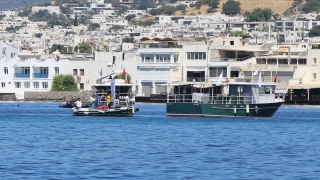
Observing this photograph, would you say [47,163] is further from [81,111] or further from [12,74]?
[12,74]

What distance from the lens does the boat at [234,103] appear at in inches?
2876

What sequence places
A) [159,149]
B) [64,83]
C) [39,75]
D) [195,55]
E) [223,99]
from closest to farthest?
[159,149]
[223,99]
[195,55]
[64,83]
[39,75]

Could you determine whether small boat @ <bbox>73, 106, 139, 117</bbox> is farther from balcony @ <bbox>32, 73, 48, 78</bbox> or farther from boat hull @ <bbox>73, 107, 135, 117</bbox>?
balcony @ <bbox>32, 73, 48, 78</bbox>

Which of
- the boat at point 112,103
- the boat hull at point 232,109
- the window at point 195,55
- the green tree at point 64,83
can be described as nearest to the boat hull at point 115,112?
the boat at point 112,103

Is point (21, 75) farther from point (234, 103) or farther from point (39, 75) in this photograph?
point (234, 103)

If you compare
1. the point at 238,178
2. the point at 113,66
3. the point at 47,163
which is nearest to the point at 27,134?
the point at 47,163

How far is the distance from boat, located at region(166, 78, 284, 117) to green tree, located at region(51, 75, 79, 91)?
4558 centimetres

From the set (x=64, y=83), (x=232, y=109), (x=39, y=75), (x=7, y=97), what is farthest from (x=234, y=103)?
(x=39, y=75)

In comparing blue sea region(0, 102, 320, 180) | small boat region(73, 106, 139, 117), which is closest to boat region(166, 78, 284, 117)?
small boat region(73, 106, 139, 117)

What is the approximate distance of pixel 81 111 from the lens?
75875 mm

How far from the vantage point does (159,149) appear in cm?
4538

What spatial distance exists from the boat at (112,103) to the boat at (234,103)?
3134mm

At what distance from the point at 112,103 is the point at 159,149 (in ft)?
96.4

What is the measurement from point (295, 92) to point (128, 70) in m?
22.0
